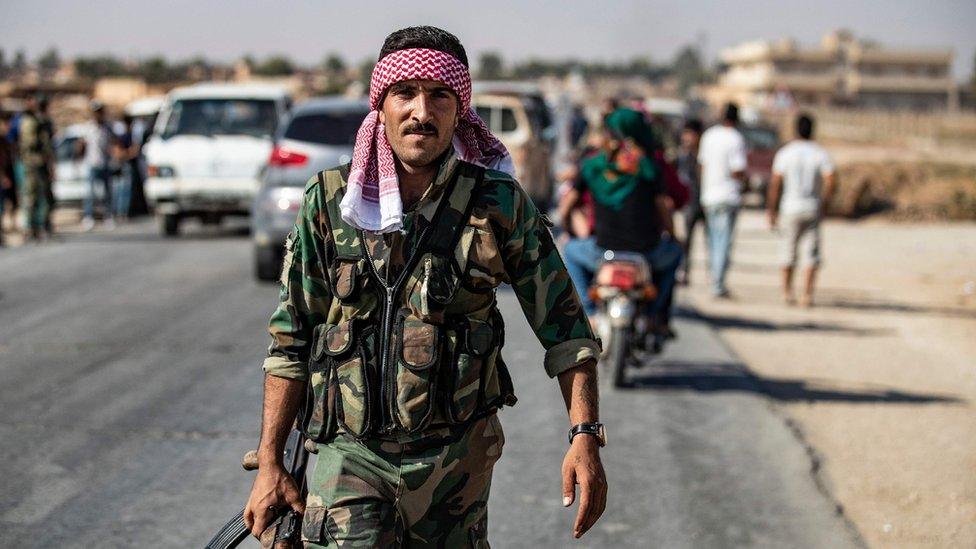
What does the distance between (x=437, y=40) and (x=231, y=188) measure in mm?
14170

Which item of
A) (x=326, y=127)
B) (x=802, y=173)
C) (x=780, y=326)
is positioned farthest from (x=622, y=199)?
(x=326, y=127)

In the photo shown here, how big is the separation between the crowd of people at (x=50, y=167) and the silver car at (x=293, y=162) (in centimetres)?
500

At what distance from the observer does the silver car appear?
1263cm

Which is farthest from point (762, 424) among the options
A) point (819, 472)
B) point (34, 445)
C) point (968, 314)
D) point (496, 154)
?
point (968, 314)

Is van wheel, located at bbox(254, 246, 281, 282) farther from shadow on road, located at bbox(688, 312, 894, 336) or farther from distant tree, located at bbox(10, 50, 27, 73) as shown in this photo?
distant tree, located at bbox(10, 50, 27, 73)

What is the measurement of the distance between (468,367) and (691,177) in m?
11.1

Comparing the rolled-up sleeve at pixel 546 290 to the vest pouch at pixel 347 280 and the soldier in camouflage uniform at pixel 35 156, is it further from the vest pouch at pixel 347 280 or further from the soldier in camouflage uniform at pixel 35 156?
the soldier in camouflage uniform at pixel 35 156

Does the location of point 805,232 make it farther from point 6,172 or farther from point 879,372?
point 6,172

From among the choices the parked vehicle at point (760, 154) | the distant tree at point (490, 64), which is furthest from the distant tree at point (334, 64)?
the parked vehicle at point (760, 154)

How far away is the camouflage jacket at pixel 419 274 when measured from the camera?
2973 millimetres

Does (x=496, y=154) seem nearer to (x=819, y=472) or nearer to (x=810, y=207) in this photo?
(x=819, y=472)

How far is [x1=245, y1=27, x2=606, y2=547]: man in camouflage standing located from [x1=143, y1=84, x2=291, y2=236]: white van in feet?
45.3

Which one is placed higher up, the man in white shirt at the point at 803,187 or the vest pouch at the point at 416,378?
the vest pouch at the point at 416,378

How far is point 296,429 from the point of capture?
3.20 m
